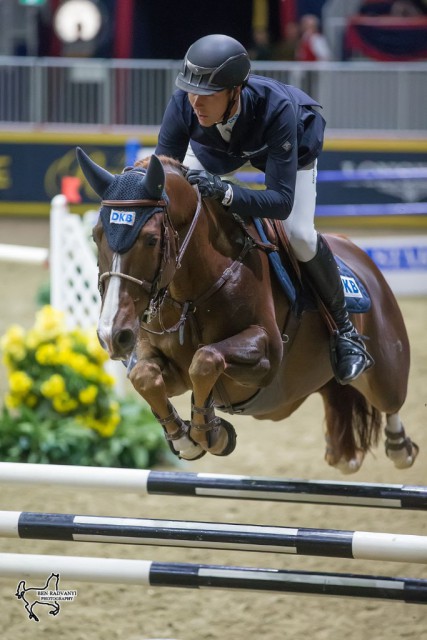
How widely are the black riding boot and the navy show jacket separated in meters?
0.41

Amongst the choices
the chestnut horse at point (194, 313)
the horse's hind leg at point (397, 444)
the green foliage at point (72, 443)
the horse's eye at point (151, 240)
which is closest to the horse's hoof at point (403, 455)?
the horse's hind leg at point (397, 444)

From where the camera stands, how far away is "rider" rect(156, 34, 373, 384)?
137 inches

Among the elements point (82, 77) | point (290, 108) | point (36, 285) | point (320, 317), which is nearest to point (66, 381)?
point (320, 317)

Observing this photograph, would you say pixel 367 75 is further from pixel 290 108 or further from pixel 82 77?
pixel 290 108

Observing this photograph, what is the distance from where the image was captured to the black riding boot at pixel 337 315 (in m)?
4.09

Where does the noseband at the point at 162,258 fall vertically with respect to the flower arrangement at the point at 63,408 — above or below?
above

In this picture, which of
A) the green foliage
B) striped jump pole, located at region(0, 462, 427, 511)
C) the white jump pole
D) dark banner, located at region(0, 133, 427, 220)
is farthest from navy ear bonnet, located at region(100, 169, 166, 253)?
dark banner, located at region(0, 133, 427, 220)

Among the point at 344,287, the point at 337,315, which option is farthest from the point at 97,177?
the point at 344,287

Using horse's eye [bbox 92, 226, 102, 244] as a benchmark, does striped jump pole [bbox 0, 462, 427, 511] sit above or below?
below

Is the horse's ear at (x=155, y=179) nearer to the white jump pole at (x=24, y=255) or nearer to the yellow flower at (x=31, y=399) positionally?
the yellow flower at (x=31, y=399)

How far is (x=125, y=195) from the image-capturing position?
10.8ft

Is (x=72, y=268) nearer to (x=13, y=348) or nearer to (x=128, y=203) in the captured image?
(x=13, y=348)

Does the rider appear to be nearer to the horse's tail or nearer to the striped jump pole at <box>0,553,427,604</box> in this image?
the horse's tail

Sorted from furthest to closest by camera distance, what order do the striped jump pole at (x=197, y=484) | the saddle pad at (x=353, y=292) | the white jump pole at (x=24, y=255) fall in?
the white jump pole at (x=24, y=255), the saddle pad at (x=353, y=292), the striped jump pole at (x=197, y=484)
